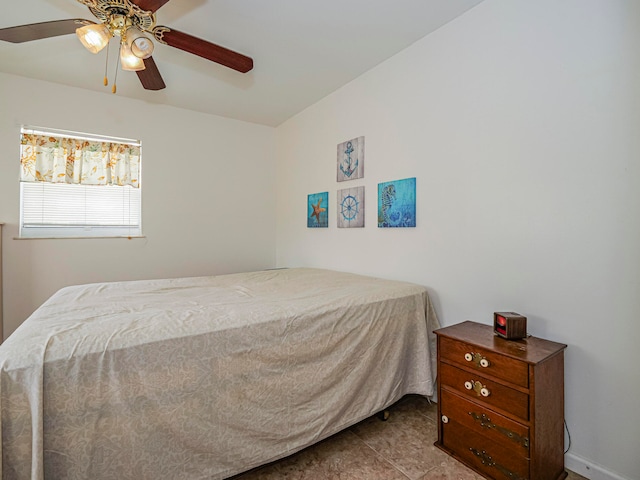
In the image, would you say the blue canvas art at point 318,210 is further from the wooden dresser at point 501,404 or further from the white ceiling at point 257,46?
the wooden dresser at point 501,404

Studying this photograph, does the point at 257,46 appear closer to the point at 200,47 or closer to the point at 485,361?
the point at 200,47

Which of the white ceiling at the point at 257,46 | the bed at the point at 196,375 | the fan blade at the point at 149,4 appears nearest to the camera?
the bed at the point at 196,375

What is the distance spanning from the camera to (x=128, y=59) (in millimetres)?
1559

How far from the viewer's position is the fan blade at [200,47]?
5.08ft

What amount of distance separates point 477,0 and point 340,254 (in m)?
2.02

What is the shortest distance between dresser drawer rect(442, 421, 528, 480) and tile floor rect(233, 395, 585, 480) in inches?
1.8

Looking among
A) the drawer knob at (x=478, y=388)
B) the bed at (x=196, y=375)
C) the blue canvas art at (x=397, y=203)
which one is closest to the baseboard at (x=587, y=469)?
the drawer knob at (x=478, y=388)

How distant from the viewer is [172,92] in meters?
2.77

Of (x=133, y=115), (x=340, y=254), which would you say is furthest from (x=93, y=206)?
(x=340, y=254)

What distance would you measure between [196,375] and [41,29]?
1.87 metres

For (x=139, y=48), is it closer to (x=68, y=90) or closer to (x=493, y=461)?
(x=68, y=90)

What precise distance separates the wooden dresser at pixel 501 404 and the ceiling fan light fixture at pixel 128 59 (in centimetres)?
219

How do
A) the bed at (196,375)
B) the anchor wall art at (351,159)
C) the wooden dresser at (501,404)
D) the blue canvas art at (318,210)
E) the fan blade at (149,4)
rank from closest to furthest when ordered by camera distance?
1. the bed at (196,375)
2. the wooden dresser at (501,404)
3. the fan blade at (149,4)
4. the anchor wall art at (351,159)
5. the blue canvas art at (318,210)

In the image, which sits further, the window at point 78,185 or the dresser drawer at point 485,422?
the window at point 78,185
